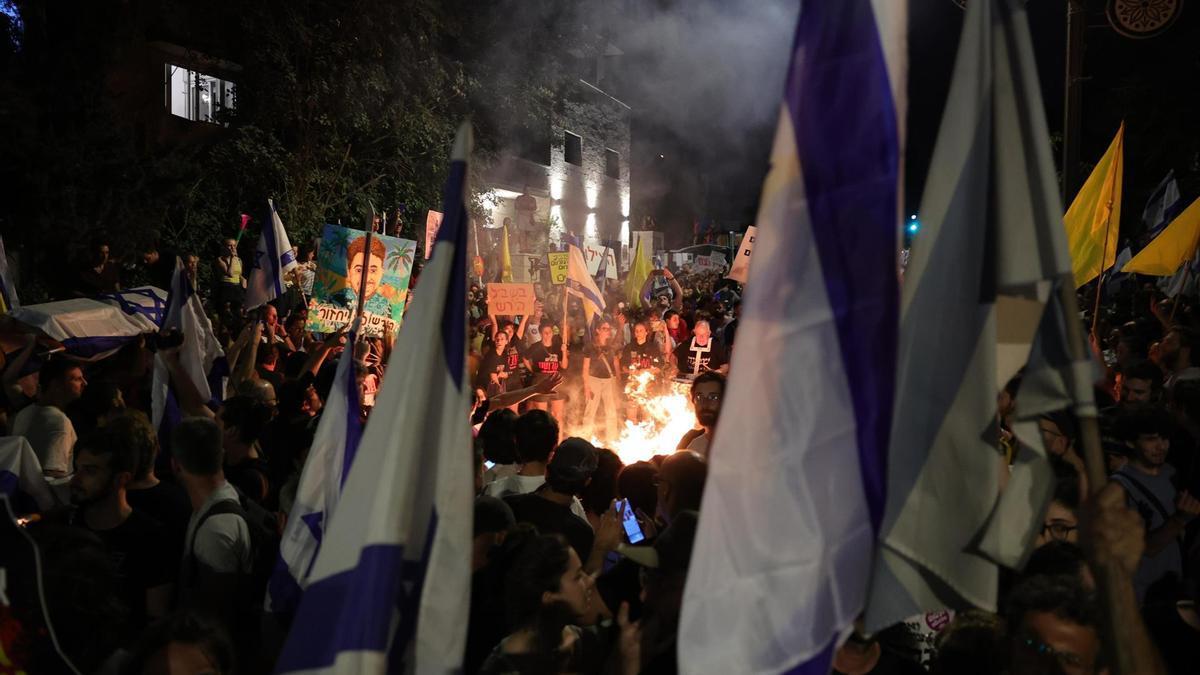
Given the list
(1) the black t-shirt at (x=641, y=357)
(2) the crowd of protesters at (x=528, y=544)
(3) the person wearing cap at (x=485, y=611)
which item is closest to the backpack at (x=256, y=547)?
(2) the crowd of protesters at (x=528, y=544)

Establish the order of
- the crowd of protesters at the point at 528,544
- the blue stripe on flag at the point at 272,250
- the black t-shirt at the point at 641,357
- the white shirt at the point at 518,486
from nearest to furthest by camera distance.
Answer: the crowd of protesters at the point at 528,544
the white shirt at the point at 518,486
the blue stripe on flag at the point at 272,250
the black t-shirt at the point at 641,357

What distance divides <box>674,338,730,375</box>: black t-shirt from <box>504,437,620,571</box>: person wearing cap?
31.2 feet

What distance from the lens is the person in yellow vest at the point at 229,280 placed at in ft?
54.3

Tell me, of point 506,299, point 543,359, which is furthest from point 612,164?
point 543,359

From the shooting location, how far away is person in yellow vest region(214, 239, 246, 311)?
16.5 meters

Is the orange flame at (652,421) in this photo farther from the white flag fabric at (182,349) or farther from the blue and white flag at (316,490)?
the blue and white flag at (316,490)

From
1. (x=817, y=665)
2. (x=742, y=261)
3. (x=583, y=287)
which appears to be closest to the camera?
(x=817, y=665)

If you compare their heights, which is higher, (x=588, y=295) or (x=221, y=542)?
(x=588, y=295)

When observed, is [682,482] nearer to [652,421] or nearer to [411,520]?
[411,520]

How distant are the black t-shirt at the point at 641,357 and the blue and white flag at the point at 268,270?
15.3ft

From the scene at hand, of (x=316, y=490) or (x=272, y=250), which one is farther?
(x=272, y=250)

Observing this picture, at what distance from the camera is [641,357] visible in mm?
13727

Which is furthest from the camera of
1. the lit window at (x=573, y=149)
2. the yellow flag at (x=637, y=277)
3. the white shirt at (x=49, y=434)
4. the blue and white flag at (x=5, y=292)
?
the lit window at (x=573, y=149)

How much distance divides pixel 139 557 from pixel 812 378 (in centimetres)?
297
